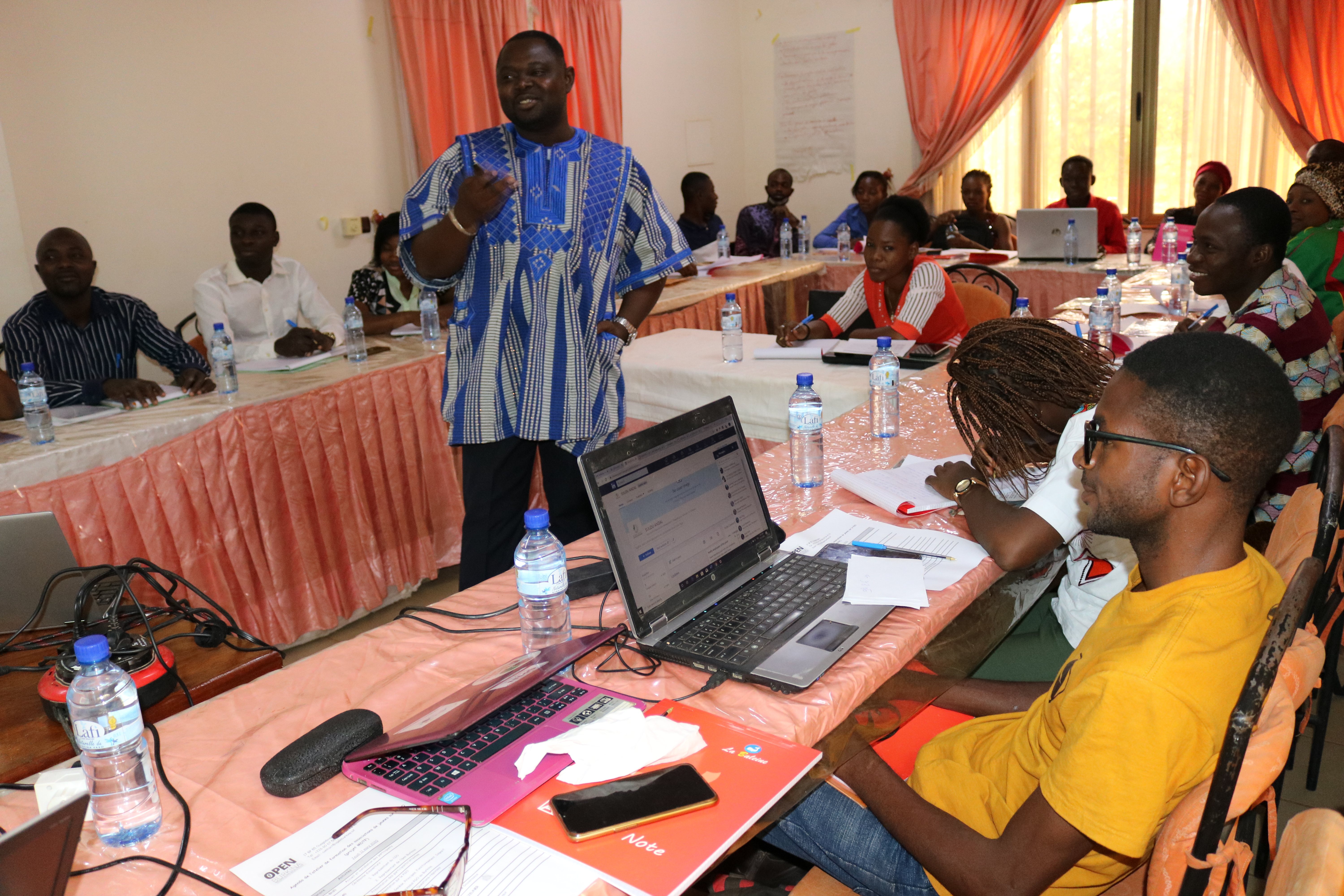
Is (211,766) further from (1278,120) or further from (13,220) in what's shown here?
(1278,120)

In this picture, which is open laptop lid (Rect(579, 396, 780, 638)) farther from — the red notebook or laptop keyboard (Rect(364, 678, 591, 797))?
the red notebook

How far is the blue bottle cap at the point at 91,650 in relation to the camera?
0.99 m

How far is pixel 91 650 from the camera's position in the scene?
100cm

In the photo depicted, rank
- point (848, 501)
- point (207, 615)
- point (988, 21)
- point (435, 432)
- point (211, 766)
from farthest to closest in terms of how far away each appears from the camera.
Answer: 1. point (988, 21)
2. point (435, 432)
3. point (848, 501)
4. point (207, 615)
5. point (211, 766)

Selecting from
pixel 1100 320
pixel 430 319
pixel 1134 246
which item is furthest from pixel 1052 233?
pixel 430 319

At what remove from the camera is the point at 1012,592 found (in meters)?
1.66

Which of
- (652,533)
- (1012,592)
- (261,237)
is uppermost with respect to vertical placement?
(261,237)

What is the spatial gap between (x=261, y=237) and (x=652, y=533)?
10.4 ft

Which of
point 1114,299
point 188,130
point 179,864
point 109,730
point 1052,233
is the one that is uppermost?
point 188,130

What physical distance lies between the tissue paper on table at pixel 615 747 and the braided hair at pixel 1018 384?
0.95m

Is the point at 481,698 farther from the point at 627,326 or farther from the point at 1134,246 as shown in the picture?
the point at 1134,246

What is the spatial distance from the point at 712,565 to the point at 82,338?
2884mm

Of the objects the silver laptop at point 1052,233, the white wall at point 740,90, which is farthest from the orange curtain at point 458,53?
the silver laptop at point 1052,233

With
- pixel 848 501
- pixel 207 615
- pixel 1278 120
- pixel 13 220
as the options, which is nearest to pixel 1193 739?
pixel 848 501
